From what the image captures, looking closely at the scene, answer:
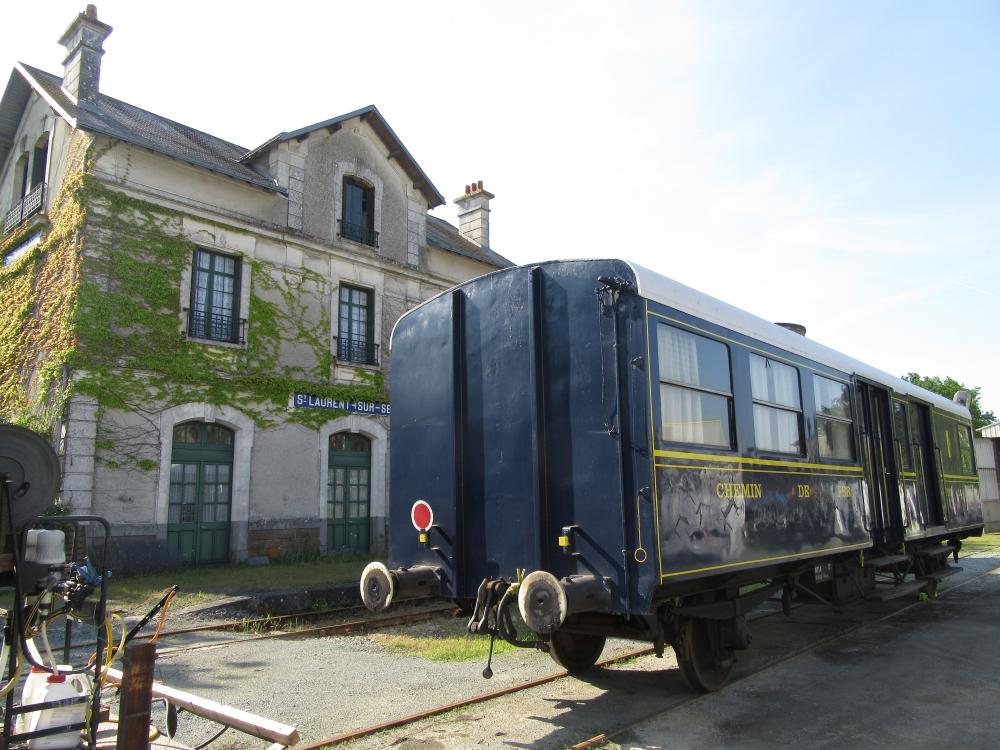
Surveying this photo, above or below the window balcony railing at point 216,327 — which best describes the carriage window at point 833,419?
below

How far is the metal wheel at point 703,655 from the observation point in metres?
5.71

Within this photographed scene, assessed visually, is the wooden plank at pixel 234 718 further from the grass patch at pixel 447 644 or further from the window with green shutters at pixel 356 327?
the window with green shutters at pixel 356 327

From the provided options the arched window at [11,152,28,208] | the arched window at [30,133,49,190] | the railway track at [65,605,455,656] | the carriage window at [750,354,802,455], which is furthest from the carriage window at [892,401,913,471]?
the arched window at [11,152,28,208]

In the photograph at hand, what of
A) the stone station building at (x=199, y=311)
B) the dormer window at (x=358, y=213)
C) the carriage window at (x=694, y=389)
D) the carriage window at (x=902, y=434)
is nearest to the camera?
the carriage window at (x=694, y=389)

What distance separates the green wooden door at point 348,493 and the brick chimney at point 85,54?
29.2ft

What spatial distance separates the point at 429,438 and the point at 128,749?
123 inches

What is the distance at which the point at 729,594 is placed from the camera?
6.00m

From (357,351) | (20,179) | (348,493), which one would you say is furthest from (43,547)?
(20,179)

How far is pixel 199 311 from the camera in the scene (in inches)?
583

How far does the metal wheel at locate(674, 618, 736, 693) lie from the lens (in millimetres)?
5715

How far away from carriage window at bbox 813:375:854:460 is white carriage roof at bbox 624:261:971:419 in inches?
10.2

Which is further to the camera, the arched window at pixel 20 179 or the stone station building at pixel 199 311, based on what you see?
the arched window at pixel 20 179

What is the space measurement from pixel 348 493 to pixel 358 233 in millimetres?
6424

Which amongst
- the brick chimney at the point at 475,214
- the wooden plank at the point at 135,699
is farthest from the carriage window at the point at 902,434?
the brick chimney at the point at 475,214
